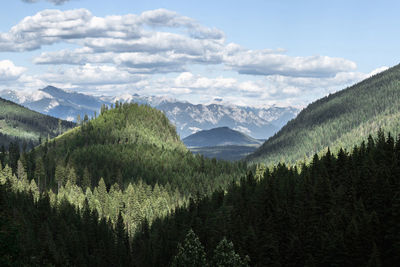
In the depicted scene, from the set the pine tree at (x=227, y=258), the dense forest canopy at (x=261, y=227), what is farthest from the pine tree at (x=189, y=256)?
the pine tree at (x=227, y=258)

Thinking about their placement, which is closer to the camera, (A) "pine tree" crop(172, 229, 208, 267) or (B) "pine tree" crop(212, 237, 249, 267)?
(B) "pine tree" crop(212, 237, 249, 267)

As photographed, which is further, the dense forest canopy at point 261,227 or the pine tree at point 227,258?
the dense forest canopy at point 261,227

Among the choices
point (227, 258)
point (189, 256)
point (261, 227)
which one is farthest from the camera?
point (261, 227)

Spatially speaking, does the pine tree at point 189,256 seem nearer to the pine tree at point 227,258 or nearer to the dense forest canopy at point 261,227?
the dense forest canopy at point 261,227

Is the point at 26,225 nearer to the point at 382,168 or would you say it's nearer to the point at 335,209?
the point at 335,209

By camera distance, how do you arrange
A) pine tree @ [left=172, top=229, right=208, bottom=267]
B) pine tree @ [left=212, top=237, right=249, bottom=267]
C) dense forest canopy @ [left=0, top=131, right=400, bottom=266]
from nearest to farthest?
1. pine tree @ [left=212, top=237, right=249, bottom=267]
2. pine tree @ [left=172, top=229, right=208, bottom=267]
3. dense forest canopy @ [left=0, top=131, right=400, bottom=266]

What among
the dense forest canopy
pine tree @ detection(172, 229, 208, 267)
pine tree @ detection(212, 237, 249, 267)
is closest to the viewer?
pine tree @ detection(212, 237, 249, 267)

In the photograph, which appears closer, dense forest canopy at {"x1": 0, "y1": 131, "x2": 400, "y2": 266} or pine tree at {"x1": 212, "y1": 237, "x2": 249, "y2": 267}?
pine tree at {"x1": 212, "y1": 237, "x2": 249, "y2": 267}

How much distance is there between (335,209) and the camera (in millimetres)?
102375

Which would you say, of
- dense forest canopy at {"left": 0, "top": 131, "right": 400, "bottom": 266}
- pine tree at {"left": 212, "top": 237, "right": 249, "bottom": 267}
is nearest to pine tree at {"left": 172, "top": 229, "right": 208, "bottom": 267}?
dense forest canopy at {"left": 0, "top": 131, "right": 400, "bottom": 266}

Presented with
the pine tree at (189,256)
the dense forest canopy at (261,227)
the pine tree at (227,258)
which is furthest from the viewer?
the dense forest canopy at (261,227)

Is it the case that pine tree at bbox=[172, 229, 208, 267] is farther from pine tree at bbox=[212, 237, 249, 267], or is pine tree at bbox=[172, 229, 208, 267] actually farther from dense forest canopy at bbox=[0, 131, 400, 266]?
pine tree at bbox=[212, 237, 249, 267]

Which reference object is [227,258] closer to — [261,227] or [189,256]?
[189,256]

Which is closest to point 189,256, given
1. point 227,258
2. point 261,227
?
point 227,258
